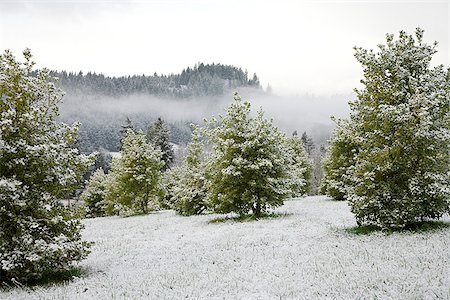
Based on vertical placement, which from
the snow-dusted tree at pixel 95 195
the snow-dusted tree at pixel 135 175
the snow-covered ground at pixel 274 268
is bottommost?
the snow-dusted tree at pixel 95 195

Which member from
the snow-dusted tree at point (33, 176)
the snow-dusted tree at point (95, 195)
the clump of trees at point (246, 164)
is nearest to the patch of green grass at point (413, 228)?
the clump of trees at point (246, 164)

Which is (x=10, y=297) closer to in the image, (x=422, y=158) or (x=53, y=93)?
(x=53, y=93)

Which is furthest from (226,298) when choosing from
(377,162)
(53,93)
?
(377,162)

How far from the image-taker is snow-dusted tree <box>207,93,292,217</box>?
25641 mm

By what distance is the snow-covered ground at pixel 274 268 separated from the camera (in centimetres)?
1019

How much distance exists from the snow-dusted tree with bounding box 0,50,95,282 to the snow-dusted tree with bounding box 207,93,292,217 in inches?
516

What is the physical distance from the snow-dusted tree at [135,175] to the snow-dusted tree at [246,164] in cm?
1805

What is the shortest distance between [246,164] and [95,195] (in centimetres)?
3938

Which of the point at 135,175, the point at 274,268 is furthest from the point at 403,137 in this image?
the point at 135,175

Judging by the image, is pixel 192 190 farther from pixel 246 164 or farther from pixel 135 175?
pixel 246 164

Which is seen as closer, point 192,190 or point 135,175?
point 192,190

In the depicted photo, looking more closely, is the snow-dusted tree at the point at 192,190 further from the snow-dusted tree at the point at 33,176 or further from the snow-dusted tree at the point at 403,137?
the snow-dusted tree at the point at 33,176

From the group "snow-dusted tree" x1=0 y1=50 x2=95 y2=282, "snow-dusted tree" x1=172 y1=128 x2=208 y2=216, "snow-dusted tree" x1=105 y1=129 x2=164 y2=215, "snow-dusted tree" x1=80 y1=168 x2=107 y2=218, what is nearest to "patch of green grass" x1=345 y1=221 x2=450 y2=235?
"snow-dusted tree" x1=0 y1=50 x2=95 y2=282

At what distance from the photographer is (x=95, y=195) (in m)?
58.5
